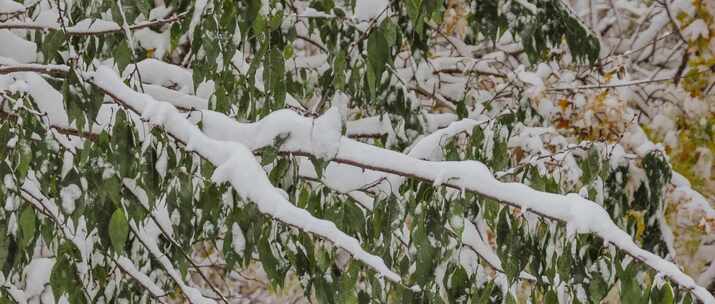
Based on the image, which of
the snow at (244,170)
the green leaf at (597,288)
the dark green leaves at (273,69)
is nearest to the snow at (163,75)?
the dark green leaves at (273,69)

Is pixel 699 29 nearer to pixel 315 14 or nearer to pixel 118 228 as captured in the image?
pixel 315 14

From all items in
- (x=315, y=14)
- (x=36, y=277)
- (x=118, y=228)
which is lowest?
(x=118, y=228)

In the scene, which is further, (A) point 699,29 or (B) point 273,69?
(A) point 699,29

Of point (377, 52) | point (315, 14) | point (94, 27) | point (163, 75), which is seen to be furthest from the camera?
point (163, 75)

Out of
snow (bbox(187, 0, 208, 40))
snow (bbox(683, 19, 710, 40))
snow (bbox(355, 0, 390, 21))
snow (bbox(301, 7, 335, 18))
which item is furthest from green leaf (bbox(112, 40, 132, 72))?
snow (bbox(683, 19, 710, 40))

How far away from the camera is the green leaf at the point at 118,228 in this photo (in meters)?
1.91

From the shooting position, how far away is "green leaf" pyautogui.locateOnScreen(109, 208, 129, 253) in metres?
1.91

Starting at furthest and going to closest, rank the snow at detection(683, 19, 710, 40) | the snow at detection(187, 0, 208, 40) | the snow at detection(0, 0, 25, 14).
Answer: the snow at detection(683, 19, 710, 40) → the snow at detection(0, 0, 25, 14) → the snow at detection(187, 0, 208, 40)

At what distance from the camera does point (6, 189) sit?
1904 mm

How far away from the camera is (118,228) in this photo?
192cm

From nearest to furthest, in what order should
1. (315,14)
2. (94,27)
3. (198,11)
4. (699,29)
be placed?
(198,11) < (94,27) < (315,14) < (699,29)

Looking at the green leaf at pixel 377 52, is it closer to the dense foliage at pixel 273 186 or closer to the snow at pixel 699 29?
the dense foliage at pixel 273 186

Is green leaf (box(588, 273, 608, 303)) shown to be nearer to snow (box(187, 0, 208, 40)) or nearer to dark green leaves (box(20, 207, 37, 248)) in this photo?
snow (box(187, 0, 208, 40))

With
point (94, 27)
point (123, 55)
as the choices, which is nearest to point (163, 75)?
point (94, 27)
